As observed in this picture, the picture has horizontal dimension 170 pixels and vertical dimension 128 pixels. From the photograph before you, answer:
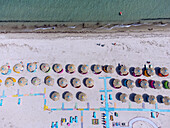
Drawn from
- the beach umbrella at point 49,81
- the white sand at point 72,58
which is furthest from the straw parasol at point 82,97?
the beach umbrella at point 49,81

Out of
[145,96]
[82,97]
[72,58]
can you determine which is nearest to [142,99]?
[145,96]

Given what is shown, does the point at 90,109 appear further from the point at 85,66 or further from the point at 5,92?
the point at 5,92

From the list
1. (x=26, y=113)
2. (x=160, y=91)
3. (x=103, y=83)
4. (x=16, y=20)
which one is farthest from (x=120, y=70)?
(x=16, y=20)

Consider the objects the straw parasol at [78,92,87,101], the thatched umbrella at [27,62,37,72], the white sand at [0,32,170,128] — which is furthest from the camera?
the thatched umbrella at [27,62,37,72]

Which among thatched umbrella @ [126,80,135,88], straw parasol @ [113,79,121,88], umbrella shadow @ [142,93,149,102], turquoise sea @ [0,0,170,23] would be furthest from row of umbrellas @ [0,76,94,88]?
turquoise sea @ [0,0,170,23]

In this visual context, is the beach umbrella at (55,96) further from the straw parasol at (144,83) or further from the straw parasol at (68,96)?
the straw parasol at (144,83)

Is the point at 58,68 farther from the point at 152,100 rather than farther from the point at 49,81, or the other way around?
the point at 152,100

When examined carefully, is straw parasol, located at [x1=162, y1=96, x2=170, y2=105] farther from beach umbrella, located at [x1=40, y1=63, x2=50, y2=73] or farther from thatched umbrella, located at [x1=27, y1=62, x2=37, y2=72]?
thatched umbrella, located at [x1=27, y1=62, x2=37, y2=72]
